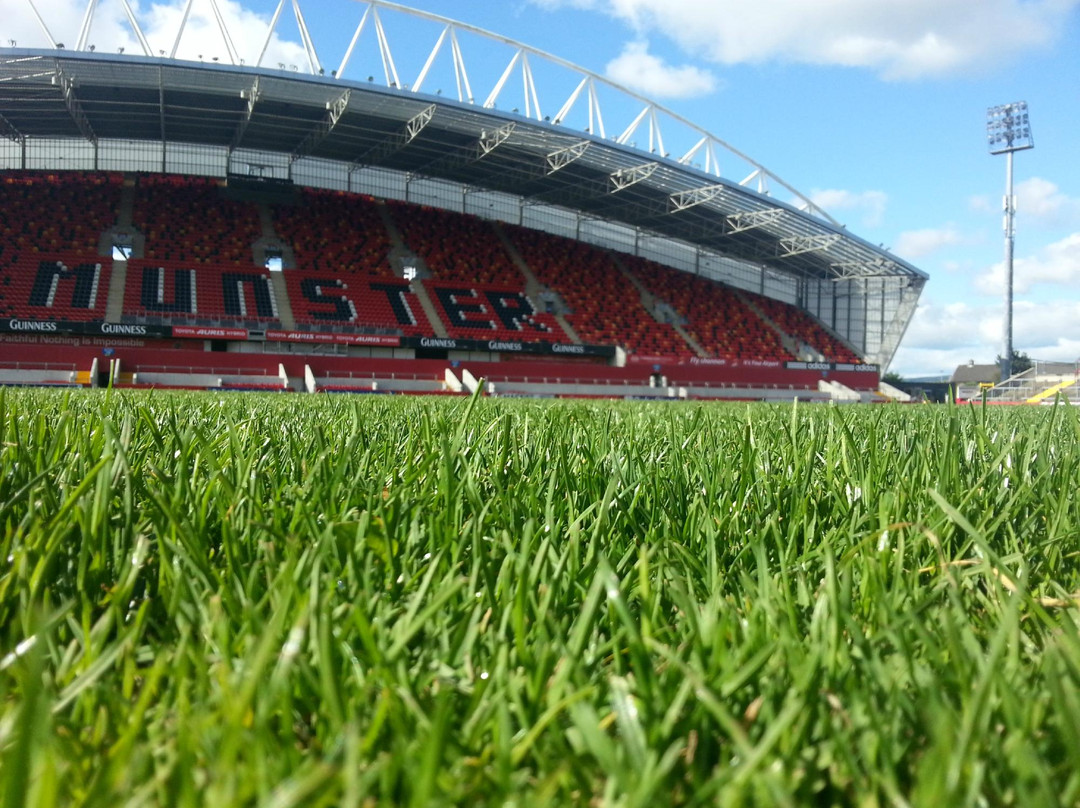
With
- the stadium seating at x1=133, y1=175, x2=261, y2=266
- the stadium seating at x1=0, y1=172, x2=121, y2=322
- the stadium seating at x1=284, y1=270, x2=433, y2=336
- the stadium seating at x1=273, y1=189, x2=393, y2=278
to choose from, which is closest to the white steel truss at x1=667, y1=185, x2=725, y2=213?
the stadium seating at x1=284, y1=270, x2=433, y2=336

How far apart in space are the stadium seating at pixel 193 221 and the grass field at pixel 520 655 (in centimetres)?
3680

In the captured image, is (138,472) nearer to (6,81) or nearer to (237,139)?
(6,81)

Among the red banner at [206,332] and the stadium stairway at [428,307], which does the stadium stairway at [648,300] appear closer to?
the stadium stairway at [428,307]

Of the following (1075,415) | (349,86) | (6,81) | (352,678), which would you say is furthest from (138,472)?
(6,81)

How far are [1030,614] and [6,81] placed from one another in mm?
34367

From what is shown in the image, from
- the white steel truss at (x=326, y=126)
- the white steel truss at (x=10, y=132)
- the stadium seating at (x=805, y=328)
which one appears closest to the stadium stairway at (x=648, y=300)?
the stadium seating at (x=805, y=328)

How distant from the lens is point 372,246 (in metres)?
37.8

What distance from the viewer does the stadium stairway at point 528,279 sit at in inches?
1444

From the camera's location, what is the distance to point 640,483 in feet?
4.33

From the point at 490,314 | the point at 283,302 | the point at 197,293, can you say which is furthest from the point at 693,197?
the point at 197,293

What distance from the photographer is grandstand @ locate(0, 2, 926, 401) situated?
92.2 feet

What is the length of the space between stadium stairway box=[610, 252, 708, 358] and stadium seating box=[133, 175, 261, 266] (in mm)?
20360

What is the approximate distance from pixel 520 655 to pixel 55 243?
39.1 m

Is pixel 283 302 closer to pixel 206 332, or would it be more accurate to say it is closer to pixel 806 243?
pixel 206 332
